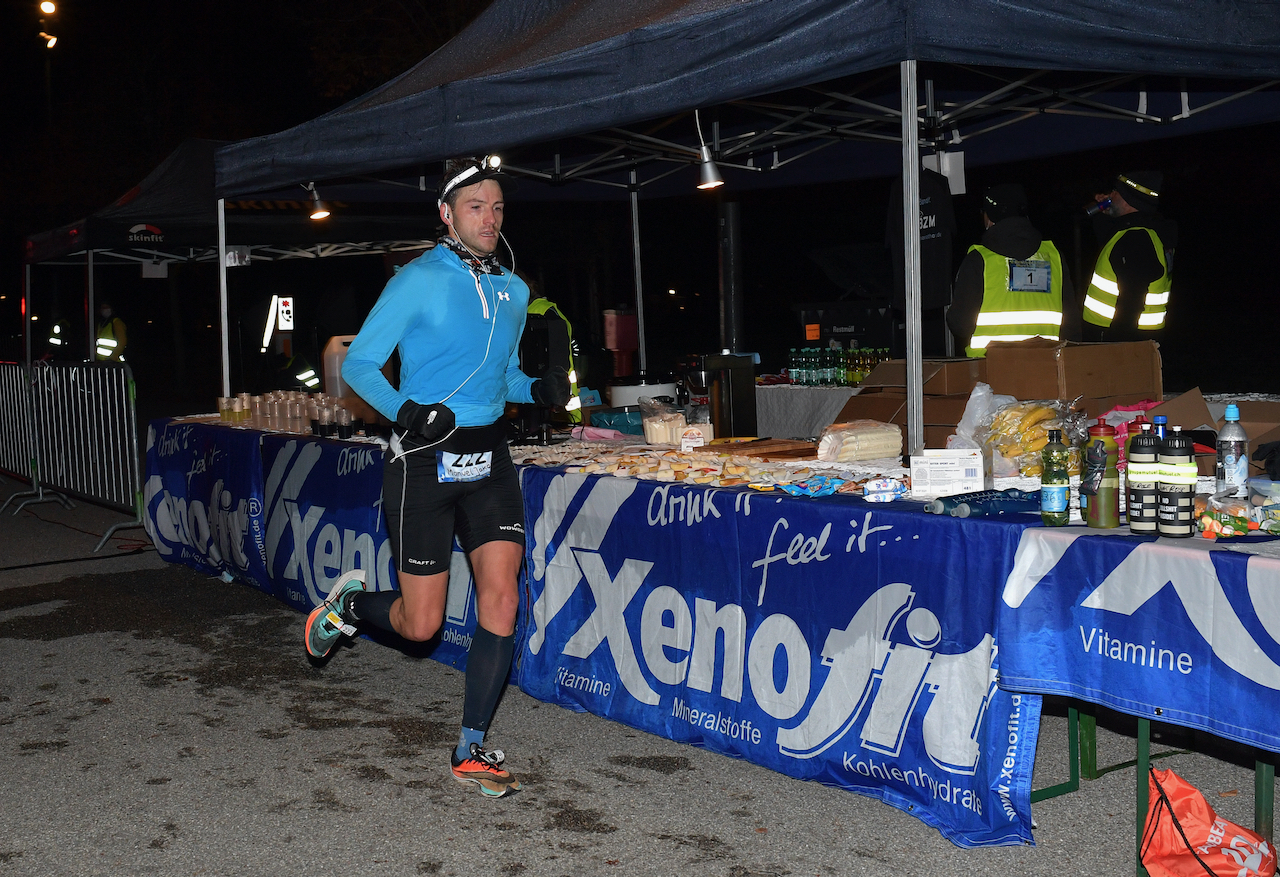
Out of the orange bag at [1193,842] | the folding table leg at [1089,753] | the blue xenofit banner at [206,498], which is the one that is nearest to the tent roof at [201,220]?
the blue xenofit banner at [206,498]

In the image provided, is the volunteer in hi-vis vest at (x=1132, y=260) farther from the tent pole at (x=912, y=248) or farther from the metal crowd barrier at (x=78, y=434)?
the metal crowd barrier at (x=78, y=434)

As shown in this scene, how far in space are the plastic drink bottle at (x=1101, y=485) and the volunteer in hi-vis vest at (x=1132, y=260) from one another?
381 centimetres

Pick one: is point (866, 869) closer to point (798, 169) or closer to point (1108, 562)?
point (1108, 562)

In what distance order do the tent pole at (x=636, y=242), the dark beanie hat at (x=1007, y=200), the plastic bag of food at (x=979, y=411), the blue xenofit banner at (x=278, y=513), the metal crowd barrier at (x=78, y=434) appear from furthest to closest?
the metal crowd barrier at (x=78, y=434) → the tent pole at (x=636, y=242) → the dark beanie hat at (x=1007, y=200) → the blue xenofit banner at (x=278, y=513) → the plastic bag of food at (x=979, y=411)

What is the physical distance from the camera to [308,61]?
1168 inches

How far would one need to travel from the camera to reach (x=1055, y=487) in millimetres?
3252

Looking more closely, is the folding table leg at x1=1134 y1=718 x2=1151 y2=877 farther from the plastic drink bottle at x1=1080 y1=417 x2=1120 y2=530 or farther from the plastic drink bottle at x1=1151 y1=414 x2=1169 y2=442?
the plastic drink bottle at x1=1151 y1=414 x2=1169 y2=442

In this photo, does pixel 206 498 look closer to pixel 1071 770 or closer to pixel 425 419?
pixel 425 419

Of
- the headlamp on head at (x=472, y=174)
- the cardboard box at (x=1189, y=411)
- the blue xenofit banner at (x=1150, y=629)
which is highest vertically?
the headlamp on head at (x=472, y=174)

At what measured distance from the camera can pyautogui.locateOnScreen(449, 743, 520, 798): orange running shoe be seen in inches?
156

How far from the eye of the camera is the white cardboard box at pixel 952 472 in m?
3.77

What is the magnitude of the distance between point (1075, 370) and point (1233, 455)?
61.6 inches

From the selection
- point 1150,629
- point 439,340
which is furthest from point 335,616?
point 1150,629

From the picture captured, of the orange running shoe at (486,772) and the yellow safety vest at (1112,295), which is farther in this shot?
the yellow safety vest at (1112,295)
